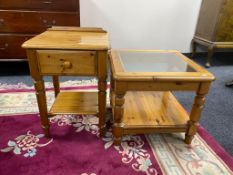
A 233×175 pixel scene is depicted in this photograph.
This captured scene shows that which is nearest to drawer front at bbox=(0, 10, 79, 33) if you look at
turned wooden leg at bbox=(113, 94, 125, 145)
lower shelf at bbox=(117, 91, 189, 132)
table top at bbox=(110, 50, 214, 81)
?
table top at bbox=(110, 50, 214, 81)

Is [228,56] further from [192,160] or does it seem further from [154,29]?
[192,160]

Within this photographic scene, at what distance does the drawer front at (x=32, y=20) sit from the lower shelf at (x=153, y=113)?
1017 millimetres

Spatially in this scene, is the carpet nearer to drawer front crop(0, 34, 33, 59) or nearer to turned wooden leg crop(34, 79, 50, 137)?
turned wooden leg crop(34, 79, 50, 137)


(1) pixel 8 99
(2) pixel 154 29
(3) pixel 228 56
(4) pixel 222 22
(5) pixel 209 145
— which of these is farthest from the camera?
(3) pixel 228 56

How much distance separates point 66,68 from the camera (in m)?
1.02

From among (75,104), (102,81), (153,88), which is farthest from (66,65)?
(153,88)

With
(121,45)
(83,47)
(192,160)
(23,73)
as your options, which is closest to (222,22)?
(121,45)

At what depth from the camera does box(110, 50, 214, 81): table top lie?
99cm

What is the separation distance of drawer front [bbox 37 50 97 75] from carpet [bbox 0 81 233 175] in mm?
462

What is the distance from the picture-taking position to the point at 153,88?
1021 millimetres

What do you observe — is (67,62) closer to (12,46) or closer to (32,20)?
(32,20)

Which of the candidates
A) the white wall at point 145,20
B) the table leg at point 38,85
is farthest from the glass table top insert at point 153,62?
the white wall at point 145,20

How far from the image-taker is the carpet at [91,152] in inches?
41.1

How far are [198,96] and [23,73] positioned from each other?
192 cm
